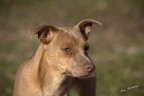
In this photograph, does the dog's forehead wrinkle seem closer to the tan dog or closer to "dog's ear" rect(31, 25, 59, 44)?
the tan dog

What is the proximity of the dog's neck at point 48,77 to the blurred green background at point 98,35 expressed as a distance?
2386mm

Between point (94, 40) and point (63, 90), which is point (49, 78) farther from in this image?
point (94, 40)

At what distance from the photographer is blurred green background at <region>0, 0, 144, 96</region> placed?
15.2 meters

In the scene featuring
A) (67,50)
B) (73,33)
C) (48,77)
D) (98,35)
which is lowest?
(98,35)

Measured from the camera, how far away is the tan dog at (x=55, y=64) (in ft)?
30.9

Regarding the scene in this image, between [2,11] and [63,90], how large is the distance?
19.5m

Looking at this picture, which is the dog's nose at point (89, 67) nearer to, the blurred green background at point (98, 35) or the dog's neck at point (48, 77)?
the dog's neck at point (48, 77)

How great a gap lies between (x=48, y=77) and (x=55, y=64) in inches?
10.9

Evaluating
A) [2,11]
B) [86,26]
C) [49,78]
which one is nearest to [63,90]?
[49,78]

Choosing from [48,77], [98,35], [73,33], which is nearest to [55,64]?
[48,77]

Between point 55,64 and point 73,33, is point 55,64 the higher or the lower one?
the lower one

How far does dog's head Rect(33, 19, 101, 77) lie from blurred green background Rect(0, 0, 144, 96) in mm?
2557

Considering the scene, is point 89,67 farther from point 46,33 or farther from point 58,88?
point 46,33

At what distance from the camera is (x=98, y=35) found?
78.7ft
